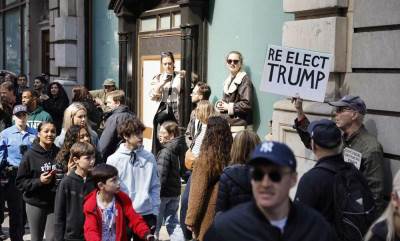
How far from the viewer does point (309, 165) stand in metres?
6.88

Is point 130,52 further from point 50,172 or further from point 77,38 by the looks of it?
point 50,172

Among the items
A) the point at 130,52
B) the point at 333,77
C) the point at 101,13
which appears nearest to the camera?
the point at 333,77

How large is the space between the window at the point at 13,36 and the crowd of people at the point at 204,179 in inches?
482

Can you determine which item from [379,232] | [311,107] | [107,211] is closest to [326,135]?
[379,232]

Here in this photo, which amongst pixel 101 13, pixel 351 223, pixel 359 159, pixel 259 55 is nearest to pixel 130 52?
pixel 101 13

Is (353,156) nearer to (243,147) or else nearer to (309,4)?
(243,147)

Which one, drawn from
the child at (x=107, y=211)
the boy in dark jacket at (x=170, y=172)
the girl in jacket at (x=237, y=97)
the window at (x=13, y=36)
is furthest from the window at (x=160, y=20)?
the window at (x=13, y=36)

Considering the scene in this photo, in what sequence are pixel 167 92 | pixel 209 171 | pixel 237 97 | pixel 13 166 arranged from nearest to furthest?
pixel 209 171 → pixel 13 166 → pixel 237 97 → pixel 167 92

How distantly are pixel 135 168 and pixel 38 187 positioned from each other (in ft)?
3.40

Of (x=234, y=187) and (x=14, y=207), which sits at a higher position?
(x=234, y=187)

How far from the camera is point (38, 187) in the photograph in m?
5.91

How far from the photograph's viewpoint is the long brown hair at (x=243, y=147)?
4555 mm

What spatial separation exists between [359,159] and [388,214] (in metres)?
2.29

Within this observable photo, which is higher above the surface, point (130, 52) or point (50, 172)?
point (130, 52)
